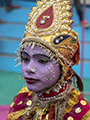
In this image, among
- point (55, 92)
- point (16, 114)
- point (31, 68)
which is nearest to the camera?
point (31, 68)

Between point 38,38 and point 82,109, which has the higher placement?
point 38,38

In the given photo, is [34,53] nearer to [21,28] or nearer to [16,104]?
[16,104]

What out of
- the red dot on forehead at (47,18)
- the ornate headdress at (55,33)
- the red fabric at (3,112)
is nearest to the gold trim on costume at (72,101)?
the ornate headdress at (55,33)

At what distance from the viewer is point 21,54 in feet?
3.76

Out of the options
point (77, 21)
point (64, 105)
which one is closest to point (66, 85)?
point (64, 105)

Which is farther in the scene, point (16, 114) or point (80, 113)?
point (16, 114)

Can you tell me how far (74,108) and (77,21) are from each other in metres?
2.98

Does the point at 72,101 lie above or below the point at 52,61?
below

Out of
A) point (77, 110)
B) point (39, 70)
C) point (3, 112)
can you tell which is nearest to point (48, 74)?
point (39, 70)

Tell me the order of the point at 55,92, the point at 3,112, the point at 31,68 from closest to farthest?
the point at 31,68
the point at 55,92
the point at 3,112

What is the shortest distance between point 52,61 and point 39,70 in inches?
3.6

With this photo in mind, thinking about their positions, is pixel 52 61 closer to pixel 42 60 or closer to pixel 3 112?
pixel 42 60

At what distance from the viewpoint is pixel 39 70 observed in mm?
1004

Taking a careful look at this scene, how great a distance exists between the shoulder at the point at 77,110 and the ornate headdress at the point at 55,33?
0.16 m
